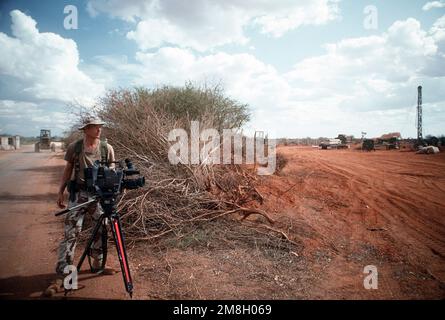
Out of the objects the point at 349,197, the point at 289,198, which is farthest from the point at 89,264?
the point at 349,197

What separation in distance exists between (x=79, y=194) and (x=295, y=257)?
3.05 m

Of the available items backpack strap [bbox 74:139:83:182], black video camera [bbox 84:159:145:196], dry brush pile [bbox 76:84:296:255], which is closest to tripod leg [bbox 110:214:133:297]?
black video camera [bbox 84:159:145:196]

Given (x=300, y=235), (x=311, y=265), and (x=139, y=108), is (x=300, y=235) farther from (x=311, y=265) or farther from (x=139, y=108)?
(x=139, y=108)

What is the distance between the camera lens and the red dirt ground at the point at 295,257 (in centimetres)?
348

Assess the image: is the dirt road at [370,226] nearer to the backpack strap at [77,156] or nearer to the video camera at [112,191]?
the video camera at [112,191]

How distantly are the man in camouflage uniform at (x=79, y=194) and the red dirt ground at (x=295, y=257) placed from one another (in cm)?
29

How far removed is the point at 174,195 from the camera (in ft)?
18.9

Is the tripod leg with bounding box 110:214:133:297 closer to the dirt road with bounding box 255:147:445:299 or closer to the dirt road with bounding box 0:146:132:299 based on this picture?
the dirt road with bounding box 0:146:132:299

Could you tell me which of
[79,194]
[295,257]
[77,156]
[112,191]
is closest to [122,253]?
[112,191]

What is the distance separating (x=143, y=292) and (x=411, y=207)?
5747 millimetres

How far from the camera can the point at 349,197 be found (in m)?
7.37

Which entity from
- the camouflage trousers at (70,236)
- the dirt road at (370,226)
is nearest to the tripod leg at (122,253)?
the camouflage trousers at (70,236)

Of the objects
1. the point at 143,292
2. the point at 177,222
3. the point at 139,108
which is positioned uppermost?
the point at 139,108

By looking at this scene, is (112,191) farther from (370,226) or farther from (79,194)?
(370,226)
